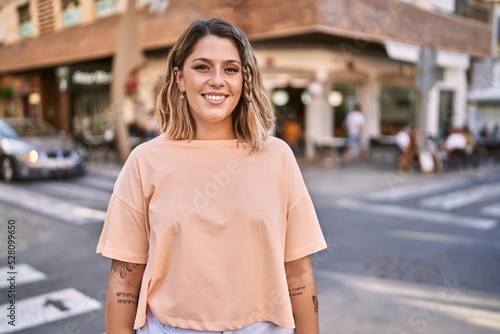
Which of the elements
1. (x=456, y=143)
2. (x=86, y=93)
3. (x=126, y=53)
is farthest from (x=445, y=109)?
(x=86, y=93)

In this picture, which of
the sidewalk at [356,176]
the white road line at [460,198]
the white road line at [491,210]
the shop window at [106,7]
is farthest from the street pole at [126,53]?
the white road line at [491,210]

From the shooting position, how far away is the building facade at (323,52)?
1430 centimetres

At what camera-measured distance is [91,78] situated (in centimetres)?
2533

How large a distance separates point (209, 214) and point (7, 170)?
1187 cm

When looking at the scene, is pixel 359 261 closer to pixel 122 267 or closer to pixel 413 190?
pixel 122 267

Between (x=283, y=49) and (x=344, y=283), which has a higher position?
(x=283, y=49)

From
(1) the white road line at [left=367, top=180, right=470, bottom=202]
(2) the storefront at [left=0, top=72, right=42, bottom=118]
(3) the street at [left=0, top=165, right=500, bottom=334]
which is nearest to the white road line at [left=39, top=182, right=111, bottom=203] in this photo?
(3) the street at [left=0, top=165, right=500, bottom=334]

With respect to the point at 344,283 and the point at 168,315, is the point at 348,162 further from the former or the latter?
the point at 168,315

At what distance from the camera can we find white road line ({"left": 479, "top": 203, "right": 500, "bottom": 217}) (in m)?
8.45

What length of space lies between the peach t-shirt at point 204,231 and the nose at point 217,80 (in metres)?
0.19

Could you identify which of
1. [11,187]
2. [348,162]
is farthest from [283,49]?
[11,187]

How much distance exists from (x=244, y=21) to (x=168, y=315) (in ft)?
47.9

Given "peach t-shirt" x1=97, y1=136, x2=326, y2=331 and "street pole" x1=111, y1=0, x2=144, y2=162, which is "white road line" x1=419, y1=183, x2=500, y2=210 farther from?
"street pole" x1=111, y1=0, x2=144, y2=162

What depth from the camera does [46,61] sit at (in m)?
23.8
